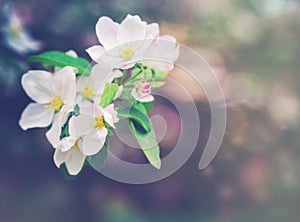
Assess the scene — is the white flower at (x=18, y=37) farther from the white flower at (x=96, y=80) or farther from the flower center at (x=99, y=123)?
the flower center at (x=99, y=123)

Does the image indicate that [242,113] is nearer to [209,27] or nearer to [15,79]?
[209,27]

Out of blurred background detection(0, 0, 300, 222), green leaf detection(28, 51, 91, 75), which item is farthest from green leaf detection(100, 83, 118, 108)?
blurred background detection(0, 0, 300, 222)

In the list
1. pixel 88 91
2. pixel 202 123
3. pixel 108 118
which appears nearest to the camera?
pixel 108 118

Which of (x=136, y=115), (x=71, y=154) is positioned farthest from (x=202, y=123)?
(x=71, y=154)

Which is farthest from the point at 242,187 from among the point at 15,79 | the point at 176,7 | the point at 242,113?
the point at 15,79

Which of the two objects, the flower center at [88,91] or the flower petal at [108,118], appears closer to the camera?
the flower petal at [108,118]

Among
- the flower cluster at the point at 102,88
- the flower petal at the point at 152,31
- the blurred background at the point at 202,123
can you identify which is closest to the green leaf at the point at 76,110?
the flower cluster at the point at 102,88

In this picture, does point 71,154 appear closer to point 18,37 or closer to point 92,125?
point 92,125

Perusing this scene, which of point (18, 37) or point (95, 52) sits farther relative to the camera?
point (18, 37)
